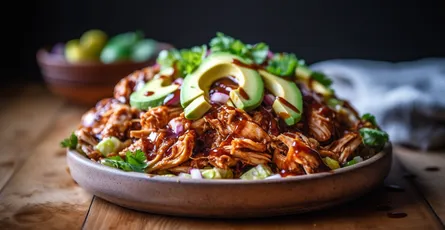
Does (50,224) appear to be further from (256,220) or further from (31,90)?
(31,90)

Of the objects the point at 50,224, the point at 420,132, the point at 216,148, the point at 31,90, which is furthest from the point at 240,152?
the point at 31,90

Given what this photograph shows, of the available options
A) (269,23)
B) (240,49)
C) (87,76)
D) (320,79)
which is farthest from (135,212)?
(269,23)

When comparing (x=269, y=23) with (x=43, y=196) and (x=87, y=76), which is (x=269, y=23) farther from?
(x=43, y=196)

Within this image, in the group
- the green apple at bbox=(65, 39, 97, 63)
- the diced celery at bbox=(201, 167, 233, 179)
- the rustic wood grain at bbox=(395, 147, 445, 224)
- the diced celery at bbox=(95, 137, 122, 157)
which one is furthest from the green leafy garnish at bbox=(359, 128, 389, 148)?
the green apple at bbox=(65, 39, 97, 63)

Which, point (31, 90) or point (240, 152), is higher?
point (240, 152)

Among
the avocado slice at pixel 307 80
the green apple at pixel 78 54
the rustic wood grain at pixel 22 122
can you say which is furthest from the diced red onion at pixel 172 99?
the green apple at pixel 78 54

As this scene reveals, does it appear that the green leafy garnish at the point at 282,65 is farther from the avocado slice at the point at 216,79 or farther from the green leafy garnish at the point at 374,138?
the green leafy garnish at the point at 374,138
